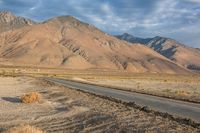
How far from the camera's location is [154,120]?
17.9m

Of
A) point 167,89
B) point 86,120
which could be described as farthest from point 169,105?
point 167,89

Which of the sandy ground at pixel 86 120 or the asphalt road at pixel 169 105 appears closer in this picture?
the sandy ground at pixel 86 120

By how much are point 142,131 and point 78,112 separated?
25.7 ft

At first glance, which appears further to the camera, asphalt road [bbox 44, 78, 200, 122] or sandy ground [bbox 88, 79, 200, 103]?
sandy ground [bbox 88, 79, 200, 103]

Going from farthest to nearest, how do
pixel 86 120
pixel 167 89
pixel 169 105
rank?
1. pixel 167 89
2. pixel 169 105
3. pixel 86 120

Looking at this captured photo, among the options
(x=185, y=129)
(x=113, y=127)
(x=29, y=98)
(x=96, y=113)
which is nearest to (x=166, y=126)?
(x=185, y=129)

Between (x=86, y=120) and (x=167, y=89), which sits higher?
(x=86, y=120)

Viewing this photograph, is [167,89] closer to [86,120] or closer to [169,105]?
[169,105]

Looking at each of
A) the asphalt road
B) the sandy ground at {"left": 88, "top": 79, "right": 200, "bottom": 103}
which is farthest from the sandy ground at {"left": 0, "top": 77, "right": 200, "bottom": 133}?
the sandy ground at {"left": 88, "top": 79, "right": 200, "bottom": 103}

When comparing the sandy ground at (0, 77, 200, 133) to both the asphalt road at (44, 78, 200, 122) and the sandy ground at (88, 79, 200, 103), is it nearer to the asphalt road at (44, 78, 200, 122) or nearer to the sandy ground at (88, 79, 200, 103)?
the asphalt road at (44, 78, 200, 122)

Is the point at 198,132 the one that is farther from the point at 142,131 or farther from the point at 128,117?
the point at 128,117

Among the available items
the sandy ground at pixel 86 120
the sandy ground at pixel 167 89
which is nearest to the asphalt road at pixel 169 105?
the sandy ground at pixel 86 120

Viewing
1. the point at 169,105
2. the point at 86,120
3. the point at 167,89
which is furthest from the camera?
the point at 167,89

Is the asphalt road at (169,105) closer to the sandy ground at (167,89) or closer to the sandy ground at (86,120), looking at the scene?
the sandy ground at (86,120)
